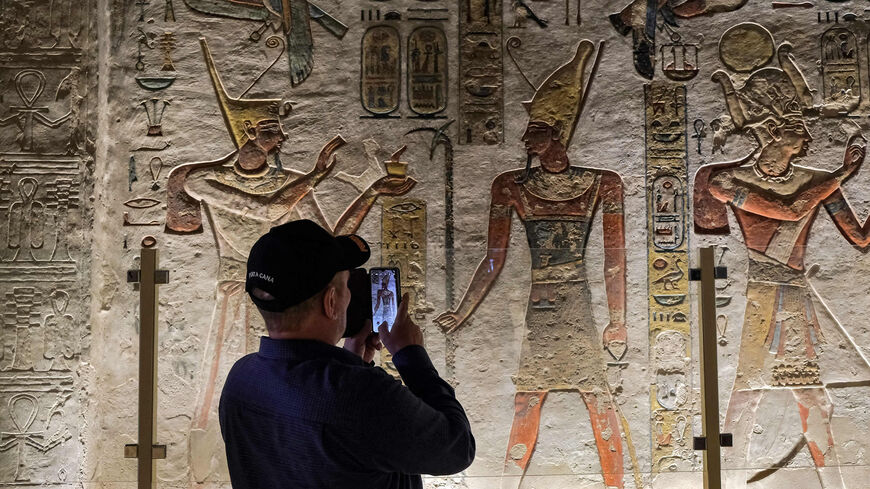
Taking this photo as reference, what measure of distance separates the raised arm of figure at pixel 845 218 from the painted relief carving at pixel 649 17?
1180mm

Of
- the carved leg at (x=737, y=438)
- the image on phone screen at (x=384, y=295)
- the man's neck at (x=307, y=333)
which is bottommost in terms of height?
the carved leg at (x=737, y=438)

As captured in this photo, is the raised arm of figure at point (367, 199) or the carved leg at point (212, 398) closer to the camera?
the carved leg at point (212, 398)

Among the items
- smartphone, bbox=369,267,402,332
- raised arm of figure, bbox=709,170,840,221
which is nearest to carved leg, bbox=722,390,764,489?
smartphone, bbox=369,267,402,332

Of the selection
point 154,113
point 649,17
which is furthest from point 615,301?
point 154,113

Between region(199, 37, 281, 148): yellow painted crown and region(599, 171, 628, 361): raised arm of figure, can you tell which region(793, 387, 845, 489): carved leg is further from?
region(199, 37, 281, 148): yellow painted crown

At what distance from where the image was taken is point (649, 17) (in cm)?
Answer: 455

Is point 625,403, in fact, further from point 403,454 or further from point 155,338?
point 155,338

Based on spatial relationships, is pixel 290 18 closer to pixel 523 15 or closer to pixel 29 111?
pixel 523 15

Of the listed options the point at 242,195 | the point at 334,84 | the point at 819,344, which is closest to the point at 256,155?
→ the point at 242,195

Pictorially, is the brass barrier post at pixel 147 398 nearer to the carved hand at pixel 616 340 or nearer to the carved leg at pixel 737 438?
the carved hand at pixel 616 340

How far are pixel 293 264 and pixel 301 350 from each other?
0.18 meters

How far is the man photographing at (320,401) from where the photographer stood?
1.59m

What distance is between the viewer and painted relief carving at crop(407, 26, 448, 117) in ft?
14.6

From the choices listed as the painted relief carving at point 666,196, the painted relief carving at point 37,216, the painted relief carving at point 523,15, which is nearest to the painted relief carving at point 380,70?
the painted relief carving at point 523,15
